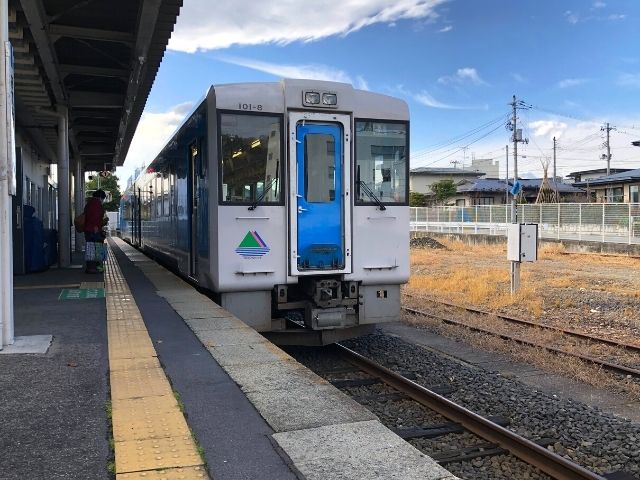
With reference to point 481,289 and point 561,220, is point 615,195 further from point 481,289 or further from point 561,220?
point 481,289

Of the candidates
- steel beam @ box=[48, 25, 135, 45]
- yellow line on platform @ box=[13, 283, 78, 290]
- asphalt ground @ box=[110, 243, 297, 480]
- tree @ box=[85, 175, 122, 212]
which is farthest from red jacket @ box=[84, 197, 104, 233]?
tree @ box=[85, 175, 122, 212]

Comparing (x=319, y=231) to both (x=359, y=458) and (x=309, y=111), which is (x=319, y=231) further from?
(x=359, y=458)

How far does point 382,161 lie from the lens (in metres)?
7.70

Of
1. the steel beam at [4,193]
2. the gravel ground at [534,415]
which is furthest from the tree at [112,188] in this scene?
the steel beam at [4,193]

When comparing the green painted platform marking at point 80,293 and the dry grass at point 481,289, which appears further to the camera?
the dry grass at point 481,289

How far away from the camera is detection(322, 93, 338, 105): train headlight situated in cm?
730

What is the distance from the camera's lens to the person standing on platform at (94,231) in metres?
12.1

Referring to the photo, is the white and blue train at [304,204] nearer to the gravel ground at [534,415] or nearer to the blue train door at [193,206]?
the blue train door at [193,206]

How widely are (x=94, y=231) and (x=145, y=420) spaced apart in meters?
9.39

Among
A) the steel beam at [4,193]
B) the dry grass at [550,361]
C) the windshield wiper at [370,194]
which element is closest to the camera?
the steel beam at [4,193]

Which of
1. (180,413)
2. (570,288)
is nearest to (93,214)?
(180,413)

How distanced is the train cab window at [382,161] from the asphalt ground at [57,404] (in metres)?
3.58

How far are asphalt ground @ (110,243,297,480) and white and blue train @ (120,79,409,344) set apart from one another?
1437 mm

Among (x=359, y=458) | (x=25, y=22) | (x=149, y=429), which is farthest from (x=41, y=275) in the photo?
(x=359, y=458)
